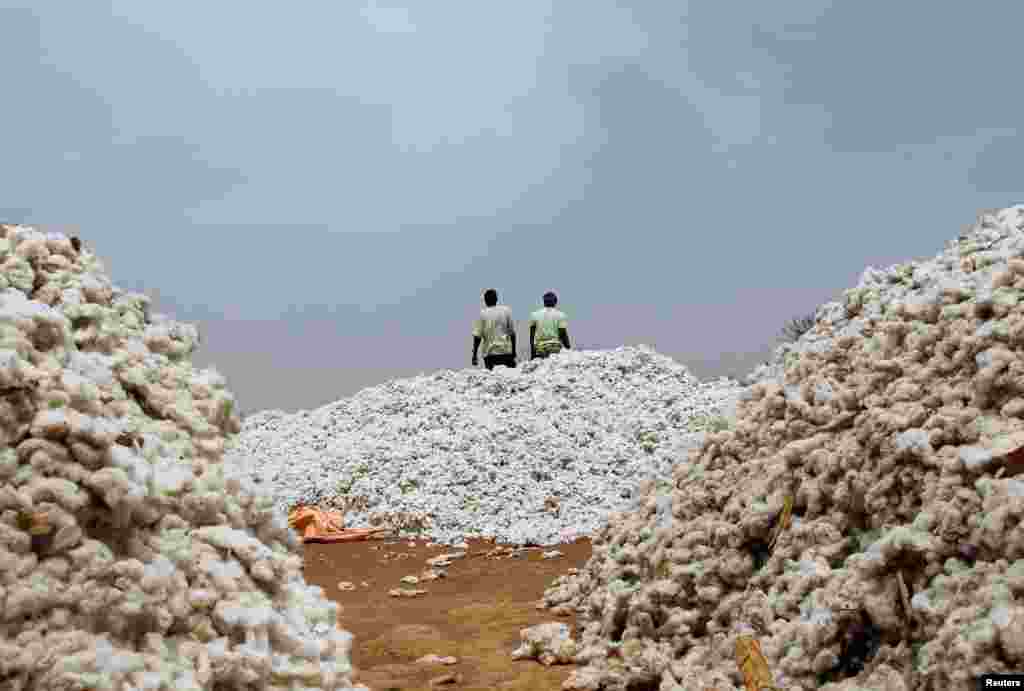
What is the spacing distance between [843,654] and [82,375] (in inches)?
124

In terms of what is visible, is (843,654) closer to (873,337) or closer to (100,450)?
(873,337)

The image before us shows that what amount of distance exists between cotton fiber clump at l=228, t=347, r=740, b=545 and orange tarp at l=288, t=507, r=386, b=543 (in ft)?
0.96

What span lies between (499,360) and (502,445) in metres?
3.93

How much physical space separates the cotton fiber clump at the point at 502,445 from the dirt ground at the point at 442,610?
0.71 m

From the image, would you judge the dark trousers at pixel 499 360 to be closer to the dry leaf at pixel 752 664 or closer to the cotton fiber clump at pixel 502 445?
the cotton fiber clump at pixel 502 445

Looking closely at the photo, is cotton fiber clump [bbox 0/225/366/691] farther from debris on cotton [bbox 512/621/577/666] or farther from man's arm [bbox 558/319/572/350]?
man's arm [bbox 558/319/572/350]

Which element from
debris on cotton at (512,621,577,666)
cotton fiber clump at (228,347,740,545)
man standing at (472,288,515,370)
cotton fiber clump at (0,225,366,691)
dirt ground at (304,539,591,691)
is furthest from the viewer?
man standing at (472,288,515,370)

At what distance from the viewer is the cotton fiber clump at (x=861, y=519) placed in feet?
11.2

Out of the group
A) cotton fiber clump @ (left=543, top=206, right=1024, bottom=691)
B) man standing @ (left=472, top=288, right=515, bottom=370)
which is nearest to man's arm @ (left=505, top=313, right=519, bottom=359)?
man standing @ (left=472, top=288, right=515, bottom=370)

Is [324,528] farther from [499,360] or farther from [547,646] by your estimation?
[547,646]

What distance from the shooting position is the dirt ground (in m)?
4.86

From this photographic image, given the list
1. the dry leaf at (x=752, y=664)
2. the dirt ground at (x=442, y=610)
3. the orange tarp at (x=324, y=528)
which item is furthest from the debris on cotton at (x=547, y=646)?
the orange tarp at (x=324, y=528)

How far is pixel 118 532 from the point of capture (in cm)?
287

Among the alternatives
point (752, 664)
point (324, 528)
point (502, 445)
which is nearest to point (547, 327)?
point (502, 445)
